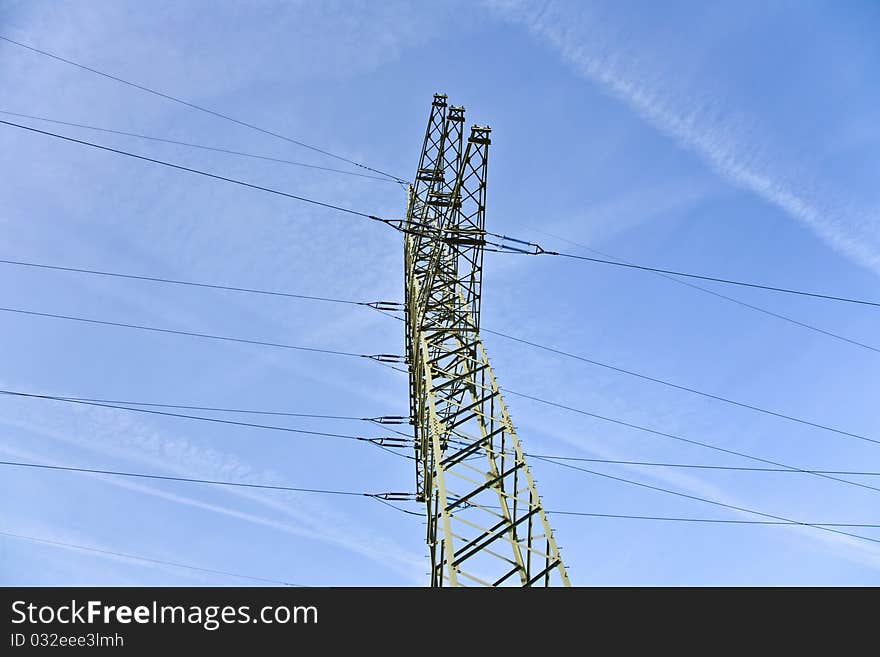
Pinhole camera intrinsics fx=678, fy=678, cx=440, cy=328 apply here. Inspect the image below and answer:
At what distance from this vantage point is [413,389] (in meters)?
23.2
